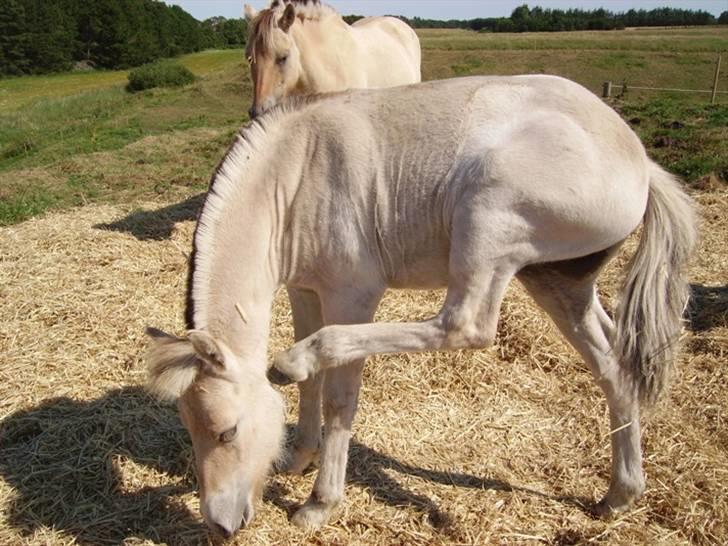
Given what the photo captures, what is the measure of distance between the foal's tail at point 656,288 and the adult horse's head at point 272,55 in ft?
13.0

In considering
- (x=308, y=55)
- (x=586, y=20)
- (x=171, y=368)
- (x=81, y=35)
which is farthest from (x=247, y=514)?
(x=586, y=20)

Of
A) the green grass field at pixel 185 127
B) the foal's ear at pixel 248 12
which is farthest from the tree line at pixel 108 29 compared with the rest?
the foal's ear at pixel 248 12

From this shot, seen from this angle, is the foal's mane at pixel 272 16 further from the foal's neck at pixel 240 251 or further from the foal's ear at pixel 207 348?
the foal's ear at pixel 207 348

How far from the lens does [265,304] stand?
2.79m

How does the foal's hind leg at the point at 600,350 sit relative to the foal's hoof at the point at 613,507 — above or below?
above

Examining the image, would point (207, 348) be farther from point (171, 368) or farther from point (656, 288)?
point (656, 288)

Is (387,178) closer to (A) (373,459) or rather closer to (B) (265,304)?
(B) (265,304)

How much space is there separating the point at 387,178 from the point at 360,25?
229 inches

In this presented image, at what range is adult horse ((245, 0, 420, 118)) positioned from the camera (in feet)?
19.6

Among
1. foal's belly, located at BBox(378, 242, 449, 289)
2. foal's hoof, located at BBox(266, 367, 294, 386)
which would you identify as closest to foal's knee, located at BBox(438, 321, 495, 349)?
foal's belly, located at BBox(378, 242, 449, 289)

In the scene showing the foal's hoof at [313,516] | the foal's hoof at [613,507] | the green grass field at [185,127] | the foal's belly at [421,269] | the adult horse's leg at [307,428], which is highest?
the foal's belly at [421,269]

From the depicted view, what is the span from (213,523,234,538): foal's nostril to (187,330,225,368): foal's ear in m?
0.68

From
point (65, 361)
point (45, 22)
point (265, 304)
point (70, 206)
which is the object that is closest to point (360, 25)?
point (70, 206)

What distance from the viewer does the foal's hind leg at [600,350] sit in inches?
116
